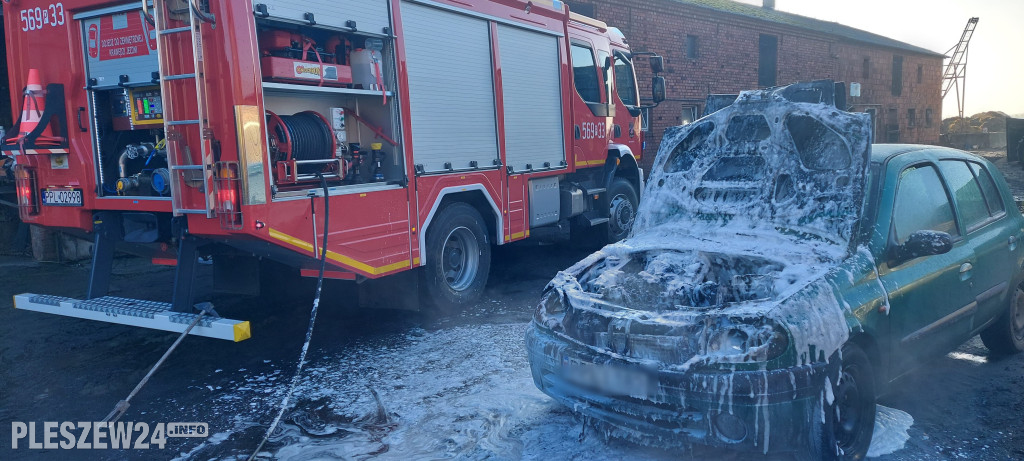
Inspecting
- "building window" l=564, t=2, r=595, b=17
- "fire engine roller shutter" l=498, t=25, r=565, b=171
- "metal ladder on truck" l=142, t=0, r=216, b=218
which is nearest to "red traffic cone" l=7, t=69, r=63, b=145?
"metal ladder on truck" l=142, t=0, r=216, b=218

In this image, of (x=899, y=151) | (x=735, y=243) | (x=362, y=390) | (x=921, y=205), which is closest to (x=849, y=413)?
(x=735, y=243)

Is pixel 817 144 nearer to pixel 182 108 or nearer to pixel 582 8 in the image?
pixel 182 108

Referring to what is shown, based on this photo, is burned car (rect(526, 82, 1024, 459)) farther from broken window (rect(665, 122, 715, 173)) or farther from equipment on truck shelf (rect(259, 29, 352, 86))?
equipment on truck shelf (rect(259, 29, 352, 86))

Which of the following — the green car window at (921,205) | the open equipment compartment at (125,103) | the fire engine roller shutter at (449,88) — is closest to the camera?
the green car window at (921,205)

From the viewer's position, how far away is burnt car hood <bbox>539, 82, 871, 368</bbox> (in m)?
3.21

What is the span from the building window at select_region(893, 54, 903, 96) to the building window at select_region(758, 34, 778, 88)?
10.8 metres

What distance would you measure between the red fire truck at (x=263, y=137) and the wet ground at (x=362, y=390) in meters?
0.47

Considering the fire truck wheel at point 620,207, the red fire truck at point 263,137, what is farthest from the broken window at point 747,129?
the fire truck wheel at point 620,207

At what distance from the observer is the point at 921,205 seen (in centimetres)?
409

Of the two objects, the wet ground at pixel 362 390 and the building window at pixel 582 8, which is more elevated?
the building window at pixel 582 8

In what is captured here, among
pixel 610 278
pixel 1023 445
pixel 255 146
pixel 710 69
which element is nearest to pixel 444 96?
pixel 255 146

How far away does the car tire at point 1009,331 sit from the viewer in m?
4.90

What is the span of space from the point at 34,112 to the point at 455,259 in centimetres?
371

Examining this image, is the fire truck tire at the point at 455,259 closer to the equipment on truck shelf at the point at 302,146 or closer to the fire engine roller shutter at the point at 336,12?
the equipment on truck shelf at the point at 302,146
